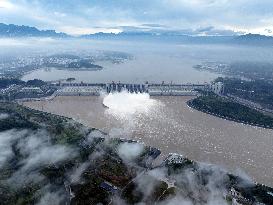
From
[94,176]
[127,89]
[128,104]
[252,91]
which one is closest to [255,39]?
[252,91]

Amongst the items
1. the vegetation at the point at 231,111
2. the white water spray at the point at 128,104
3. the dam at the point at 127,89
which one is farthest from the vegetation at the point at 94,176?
the dam at the point at 127,89

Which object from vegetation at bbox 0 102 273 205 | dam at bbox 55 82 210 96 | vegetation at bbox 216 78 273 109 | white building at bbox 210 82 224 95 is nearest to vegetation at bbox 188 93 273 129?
dam at bbox 55 82 210 96

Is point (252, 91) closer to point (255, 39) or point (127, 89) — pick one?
point (127, 89)

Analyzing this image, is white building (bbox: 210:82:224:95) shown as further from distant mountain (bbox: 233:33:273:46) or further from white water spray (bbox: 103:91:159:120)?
distant mountain (bbox: 233:33:273:46)

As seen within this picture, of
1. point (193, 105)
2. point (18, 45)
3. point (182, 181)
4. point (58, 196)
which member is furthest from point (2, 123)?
point (18, 45)

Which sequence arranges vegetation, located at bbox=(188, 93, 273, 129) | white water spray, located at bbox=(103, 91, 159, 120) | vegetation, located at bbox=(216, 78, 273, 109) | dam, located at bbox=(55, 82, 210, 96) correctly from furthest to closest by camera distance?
vegetation, located at bbox=(216, 78, 273, 109) → dam, located at bbox=(55, 82, 210, 96) → white water spray, located at bbox=(103, 91, 159, 120) → vegetation, located at bbox=(188, 93, 273, 129)

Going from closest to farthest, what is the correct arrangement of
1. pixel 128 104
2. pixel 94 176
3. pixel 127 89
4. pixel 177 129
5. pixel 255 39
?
1. pixel 94 176
2. pixel 177 129
3. pixel 128 104
4. pixel 127 89
5. pixel 255 39

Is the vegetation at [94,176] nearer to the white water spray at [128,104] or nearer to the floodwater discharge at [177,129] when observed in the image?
the floodwater discharge at [177,129]
